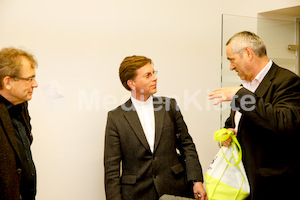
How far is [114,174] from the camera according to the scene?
2355 mm

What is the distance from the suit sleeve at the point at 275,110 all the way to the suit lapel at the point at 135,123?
0.79 m

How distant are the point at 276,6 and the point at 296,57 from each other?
Result: 566 millimetres

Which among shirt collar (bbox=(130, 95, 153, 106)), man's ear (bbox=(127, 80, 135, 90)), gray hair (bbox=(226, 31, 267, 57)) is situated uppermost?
gray hair (bbox=(226, 31, 267, 57))

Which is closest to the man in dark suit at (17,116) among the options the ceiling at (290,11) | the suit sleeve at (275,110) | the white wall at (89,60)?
the white wall at (89,60)

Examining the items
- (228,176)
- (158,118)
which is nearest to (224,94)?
(228,176)

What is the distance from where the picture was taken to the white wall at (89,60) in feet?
8.89

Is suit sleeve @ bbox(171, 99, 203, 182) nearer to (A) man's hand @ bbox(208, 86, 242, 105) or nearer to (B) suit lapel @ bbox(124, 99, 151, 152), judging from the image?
(B) suit lapel @ bbox(124, 99, 151, 152)

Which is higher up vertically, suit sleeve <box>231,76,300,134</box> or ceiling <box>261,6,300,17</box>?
ceiling <box>261,6,300,17</box>

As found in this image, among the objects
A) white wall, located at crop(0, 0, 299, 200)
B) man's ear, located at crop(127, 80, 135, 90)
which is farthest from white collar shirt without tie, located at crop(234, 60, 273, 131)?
white wall, located at crop(0, 0, 299, 200)

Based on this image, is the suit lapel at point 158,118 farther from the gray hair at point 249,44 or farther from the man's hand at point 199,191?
the gray hair at point 249,44

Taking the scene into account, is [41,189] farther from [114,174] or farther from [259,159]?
[259,159]

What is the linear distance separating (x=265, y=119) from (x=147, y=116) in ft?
3.26

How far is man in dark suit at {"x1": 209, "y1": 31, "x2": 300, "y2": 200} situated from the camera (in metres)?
1.70

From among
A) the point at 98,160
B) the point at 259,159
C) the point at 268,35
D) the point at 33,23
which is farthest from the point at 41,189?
the point at 268,35
